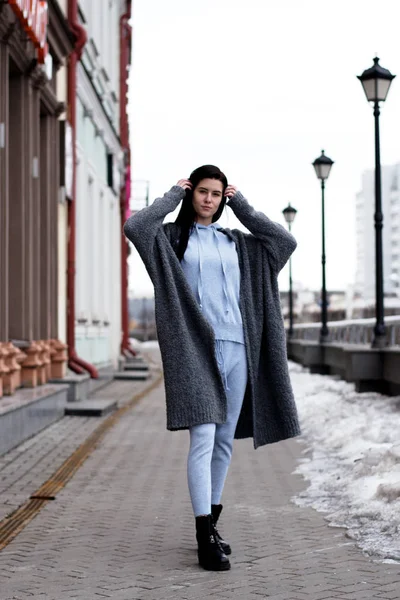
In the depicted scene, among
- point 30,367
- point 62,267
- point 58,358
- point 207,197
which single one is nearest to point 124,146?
point 62,267

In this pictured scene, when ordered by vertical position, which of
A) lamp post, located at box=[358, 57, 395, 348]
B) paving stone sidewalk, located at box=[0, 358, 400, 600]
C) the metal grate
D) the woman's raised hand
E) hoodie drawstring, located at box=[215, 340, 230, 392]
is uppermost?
lamp post, located at box=[358, 57, 395, 348]

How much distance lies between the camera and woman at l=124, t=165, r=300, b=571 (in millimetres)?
5785

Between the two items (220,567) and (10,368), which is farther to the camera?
(10,368)

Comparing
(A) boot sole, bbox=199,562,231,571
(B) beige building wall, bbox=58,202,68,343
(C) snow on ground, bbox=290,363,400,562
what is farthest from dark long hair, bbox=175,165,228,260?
(B) beige building wall, bbox=58,202,68,343

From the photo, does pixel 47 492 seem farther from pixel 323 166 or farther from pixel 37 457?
pixel 323 166

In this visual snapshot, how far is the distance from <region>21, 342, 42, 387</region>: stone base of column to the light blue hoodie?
8.71 metres

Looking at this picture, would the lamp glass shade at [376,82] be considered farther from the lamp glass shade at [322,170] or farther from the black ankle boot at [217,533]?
the black ankle boot at [217,533]

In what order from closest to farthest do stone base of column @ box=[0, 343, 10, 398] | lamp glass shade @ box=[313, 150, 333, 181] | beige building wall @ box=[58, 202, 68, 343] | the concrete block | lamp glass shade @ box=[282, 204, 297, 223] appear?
the concrete block
stone base of column @ box=[0, 343, 10, 398]
beige building wall @ box=[58, 202, 68, 343]
lamp glass shade @ box=[313, 150, 333, 181]
lamp glass shade @ box=[282, 204, 297, 223]

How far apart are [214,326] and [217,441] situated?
0.59 metres

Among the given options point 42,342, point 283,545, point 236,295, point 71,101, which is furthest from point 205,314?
point 71,101

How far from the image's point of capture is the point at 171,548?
6.15 m

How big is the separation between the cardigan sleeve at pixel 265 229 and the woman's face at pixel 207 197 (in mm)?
134

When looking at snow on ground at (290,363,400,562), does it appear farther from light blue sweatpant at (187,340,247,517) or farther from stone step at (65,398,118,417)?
stone step at (65,398,118,417)

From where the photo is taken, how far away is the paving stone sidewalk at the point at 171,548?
5129 millimetres
